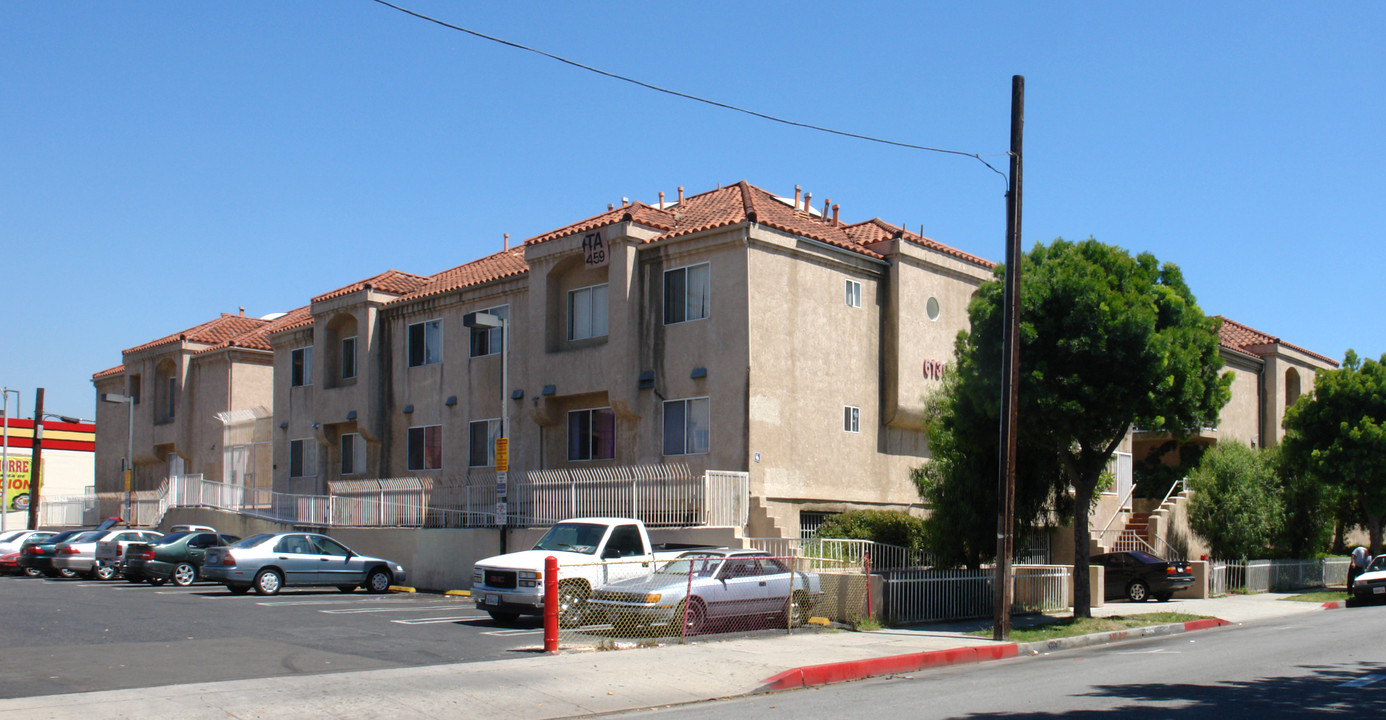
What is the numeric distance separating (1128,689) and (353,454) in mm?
27488

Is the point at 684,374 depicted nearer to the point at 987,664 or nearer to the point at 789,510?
the point at 789,510

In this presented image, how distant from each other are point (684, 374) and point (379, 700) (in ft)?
49.6

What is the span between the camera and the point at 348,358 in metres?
35.7

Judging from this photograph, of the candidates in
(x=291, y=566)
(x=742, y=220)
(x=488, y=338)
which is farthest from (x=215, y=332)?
(x=742, y=220)

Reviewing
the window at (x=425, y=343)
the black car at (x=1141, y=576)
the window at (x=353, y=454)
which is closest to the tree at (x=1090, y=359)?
the black car at (x=1141, y=576)

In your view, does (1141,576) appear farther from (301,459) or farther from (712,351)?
(301,459)

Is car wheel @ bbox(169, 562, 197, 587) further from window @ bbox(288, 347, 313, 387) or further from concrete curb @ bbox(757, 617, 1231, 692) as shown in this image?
concrete curb @ bbox(757, 617, 1231, 692)

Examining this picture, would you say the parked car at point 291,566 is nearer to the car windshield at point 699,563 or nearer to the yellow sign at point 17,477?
the car windshield at point 699,563

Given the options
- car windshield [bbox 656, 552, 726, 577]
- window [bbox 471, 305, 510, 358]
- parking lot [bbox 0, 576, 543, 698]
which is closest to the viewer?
parking lot [bbox 0, 576, 543, 698]

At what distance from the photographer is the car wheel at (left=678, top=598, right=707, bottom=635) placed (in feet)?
52.3

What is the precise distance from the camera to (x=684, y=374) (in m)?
25.6

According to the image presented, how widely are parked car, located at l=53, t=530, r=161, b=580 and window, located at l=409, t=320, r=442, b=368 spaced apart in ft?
26.5

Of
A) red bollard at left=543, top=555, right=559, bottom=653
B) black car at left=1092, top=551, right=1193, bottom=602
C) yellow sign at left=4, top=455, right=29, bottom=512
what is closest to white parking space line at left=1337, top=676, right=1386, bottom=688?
red bollard at left=543, top=555, right=559, bottom=653

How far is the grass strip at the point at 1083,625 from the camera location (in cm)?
1827
